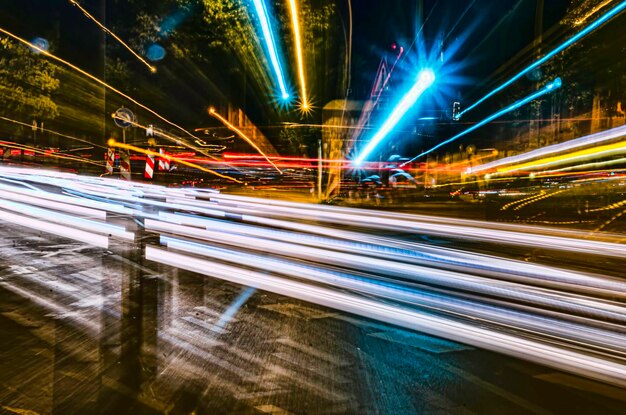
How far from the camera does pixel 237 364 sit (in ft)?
12.1

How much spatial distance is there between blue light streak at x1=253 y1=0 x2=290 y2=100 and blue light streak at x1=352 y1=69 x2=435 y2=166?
27.4ft

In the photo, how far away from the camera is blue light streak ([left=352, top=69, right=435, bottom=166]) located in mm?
24625

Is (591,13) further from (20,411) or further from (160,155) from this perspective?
(20,411)

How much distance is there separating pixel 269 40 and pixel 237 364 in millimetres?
13379

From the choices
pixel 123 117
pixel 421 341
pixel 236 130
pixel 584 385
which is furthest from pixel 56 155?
pixel 584 385

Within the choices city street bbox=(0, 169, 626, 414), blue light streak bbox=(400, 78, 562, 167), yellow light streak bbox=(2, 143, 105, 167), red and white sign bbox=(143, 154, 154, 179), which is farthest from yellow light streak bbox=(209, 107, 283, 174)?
city street bbox=(0, 169, 626, 414)

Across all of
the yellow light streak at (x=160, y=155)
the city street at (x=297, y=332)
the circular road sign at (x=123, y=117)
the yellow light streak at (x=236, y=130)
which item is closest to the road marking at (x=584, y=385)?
the city street at (x=297, y=332)

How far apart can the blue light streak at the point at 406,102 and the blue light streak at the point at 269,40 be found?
329 inches

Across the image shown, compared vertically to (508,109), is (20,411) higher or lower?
lower

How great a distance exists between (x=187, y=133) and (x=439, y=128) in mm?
21144

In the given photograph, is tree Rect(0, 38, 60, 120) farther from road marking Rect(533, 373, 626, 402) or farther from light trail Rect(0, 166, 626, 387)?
road marking Rect(533, 373, 626, 402)

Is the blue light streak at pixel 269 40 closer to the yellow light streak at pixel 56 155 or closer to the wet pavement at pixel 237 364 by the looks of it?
the wet pavement at pixel 237 364

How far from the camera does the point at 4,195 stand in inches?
720

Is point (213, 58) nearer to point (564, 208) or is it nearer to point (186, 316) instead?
point (186, 316)
